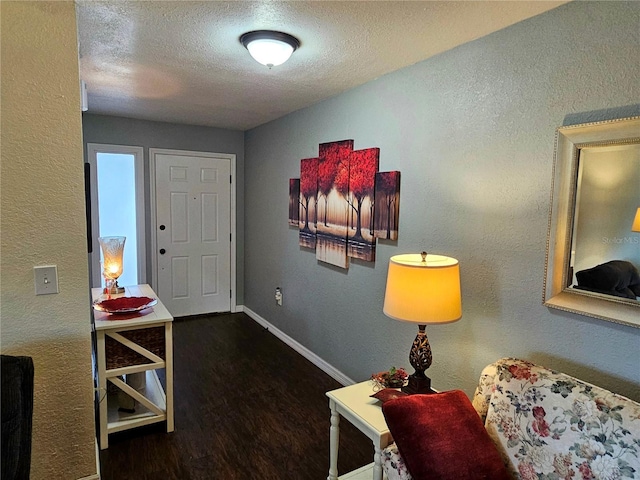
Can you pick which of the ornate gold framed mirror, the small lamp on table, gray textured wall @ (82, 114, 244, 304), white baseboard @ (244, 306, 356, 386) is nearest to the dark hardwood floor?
white baseboard @ (244, 306, 356, 386)

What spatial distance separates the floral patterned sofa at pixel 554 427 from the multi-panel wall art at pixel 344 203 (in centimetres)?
124

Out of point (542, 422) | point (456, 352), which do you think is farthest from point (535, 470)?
point (456, 352)

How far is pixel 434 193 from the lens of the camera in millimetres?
2346

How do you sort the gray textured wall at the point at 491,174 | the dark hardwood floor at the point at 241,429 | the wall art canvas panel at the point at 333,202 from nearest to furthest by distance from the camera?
the gray textured wall at the point at 491,174 < the dark hardwood floor at the point at 241,429 < the wall art canvas panel at the point at 333,202

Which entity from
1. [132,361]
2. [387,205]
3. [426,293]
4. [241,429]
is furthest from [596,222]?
[132,361]

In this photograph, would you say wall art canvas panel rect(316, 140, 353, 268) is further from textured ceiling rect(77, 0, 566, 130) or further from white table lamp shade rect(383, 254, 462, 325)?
white table lamp shade rect(383, 254, 462, 325)

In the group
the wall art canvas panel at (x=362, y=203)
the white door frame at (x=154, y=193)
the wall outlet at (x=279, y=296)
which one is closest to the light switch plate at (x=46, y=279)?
the wall art canvas panel at (x=362, y=203)

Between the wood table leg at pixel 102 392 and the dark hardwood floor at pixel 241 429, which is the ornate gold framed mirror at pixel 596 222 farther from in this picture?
the wood table leg at pixel 102 392

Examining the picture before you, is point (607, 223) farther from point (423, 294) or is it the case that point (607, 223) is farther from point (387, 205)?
point (387, 205)

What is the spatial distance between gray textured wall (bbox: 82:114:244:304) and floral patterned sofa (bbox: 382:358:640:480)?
3.79 m

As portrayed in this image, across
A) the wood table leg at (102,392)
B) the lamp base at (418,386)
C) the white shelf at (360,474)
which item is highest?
the lamp base at (418,386)

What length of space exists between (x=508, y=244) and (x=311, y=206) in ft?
6.09

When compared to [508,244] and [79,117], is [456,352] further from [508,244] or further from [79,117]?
[79,117]

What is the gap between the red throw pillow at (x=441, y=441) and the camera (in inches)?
53.6
